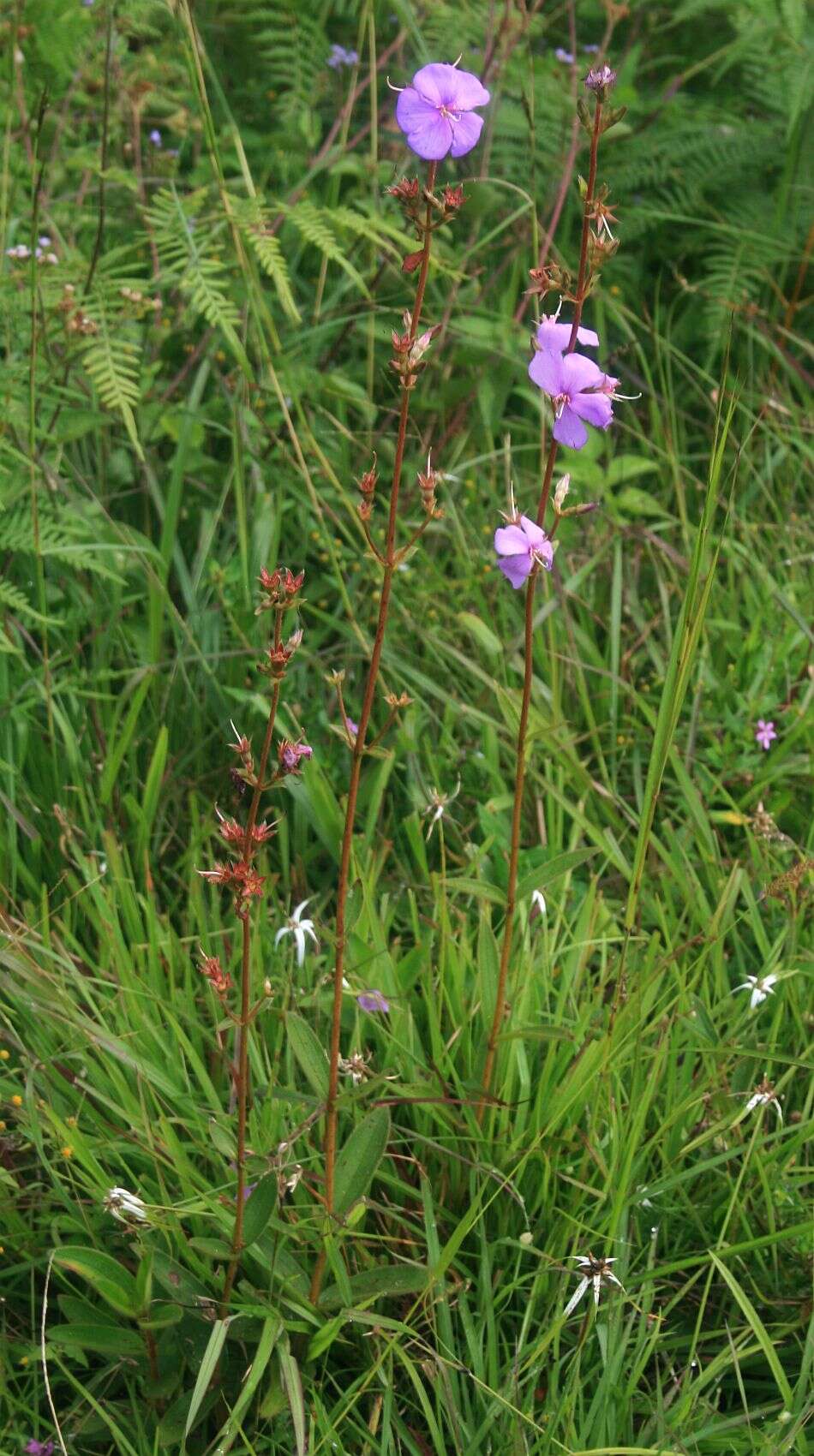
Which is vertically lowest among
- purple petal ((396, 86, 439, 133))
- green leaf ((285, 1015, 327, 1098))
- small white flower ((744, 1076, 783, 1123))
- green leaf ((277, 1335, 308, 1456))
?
green leaf ((277, 1335, 308, 1456))

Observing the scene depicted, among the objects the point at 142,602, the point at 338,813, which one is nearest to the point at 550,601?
the point at 338,813

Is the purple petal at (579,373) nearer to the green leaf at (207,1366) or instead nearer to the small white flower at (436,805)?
A: the small white flower at (436,805)

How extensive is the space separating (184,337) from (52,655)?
2.88 feet

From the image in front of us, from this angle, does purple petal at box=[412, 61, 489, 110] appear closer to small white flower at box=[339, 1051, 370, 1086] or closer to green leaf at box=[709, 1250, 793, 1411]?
small white flower at box=[339, 1051, 370, 1086]

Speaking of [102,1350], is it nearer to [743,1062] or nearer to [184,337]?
[743,1062]

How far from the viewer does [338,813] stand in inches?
85.7

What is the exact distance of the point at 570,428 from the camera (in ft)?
4.37

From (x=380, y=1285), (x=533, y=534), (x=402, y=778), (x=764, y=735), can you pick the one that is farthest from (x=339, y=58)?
(x=380, y=1285)

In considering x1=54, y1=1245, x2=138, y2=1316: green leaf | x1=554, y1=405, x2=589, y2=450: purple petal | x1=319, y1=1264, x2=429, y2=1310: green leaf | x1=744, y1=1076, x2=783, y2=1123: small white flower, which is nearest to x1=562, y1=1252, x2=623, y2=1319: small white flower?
x1=319, y1=1264, x2=429, y2=1310: green leaf

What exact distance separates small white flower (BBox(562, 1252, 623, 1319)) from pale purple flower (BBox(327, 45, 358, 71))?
101 inches

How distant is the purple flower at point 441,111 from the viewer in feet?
4.01

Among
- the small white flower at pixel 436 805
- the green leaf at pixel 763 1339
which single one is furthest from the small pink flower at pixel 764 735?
the green leaf at pixel 763 1339

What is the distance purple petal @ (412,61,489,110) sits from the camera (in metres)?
1.22

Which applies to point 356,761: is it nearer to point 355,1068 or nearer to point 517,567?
point 517,567
